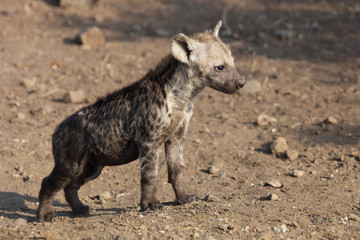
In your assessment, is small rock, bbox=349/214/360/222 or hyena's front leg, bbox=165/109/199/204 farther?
hyena's front leg, bbox=165/109/199/204

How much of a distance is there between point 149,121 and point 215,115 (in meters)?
3.41

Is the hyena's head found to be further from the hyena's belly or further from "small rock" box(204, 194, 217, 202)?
"small rock" box(204, 194, 217, 202)

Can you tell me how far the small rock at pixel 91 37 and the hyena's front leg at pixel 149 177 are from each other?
19.3 feet

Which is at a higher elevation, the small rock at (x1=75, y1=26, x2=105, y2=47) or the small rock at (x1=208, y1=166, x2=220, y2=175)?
the small rock at (x1=75, y1=26, x2=105, y2=47)

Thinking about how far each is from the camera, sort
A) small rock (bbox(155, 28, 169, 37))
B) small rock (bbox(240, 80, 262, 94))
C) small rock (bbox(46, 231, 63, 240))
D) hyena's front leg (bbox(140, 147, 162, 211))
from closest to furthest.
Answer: small rock (bbox(46, 231, 63, 240)) → hyena's front leg (bbox(140, 147, 162, 211)) → small rock (bbox(240, 80, 262, 94)) → small rock (bbox(155, 28, 169, 37))

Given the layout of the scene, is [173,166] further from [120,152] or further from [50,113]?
[50,113]

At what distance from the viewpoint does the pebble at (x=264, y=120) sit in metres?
8.44

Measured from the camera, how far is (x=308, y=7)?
12375mm

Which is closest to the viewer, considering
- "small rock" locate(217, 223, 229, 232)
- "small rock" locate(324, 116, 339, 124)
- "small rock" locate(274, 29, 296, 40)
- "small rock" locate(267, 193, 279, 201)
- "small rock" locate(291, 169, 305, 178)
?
"small rock" locate(217, 223, 229, 232)

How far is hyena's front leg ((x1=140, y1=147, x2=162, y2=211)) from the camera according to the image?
18.3ft

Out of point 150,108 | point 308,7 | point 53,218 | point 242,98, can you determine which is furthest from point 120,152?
point 308,7

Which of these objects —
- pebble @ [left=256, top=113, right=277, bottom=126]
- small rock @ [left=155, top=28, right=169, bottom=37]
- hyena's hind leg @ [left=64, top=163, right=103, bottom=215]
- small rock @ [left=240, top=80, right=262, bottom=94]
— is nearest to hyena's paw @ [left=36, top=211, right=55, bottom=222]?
hyena's hind leg @ [left=64, top=163, right=103, bottom=215]

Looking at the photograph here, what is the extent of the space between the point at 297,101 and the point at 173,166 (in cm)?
388

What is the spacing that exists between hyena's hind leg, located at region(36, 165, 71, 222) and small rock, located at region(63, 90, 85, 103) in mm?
3217
